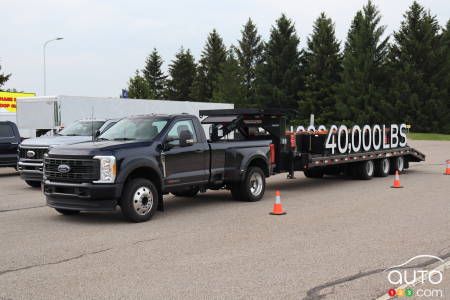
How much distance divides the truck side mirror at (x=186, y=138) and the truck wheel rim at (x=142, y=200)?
1209 mm

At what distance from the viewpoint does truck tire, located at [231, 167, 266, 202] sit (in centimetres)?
1180

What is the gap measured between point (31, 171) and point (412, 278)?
11323 mm

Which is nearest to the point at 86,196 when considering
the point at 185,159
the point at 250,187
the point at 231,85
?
the point at 185,159

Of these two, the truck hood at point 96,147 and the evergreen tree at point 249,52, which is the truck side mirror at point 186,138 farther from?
the evergreen tree at point 249,52

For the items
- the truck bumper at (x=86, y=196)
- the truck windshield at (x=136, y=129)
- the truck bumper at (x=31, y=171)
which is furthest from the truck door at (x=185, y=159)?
the truck bumper at (x=31, y=171)

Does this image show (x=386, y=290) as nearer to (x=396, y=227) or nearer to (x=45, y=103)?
(x=396, y=227)

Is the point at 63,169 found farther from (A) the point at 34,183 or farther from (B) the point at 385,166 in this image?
(B) the point at 385,166

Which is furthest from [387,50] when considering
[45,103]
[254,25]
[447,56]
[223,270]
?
[223,270]

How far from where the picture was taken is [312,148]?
1476 centimetres

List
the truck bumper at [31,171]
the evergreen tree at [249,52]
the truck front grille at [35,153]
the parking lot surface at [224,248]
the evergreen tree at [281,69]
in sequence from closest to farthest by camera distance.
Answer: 1. the parking lot surface at [224,248]
2. the truck bumper at [31,171]
3. the truck front grille at [35,153]
4. the evergreen tree at [281,69]
5. the evergreen tree at [249,52]

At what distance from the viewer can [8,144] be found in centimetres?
1812

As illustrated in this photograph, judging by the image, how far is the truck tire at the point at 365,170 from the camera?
16.2m

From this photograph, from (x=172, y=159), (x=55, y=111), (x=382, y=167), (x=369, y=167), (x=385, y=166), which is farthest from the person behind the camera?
(x=55, y=111)

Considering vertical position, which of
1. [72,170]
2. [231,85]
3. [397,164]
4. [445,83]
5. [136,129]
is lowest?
[397,164]
